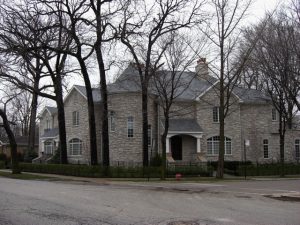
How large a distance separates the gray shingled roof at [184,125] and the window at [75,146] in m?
10.1

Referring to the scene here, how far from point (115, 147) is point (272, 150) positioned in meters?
16.9

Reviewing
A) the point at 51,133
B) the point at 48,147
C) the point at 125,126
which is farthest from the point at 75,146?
the point at 48,147

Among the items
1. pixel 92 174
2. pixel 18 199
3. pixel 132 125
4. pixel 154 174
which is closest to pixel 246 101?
pixel 132 125

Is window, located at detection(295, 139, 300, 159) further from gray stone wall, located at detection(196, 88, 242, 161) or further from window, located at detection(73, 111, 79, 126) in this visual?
window, located at detection(73, 111, 79, 126)

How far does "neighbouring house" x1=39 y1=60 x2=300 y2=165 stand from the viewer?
152 ft

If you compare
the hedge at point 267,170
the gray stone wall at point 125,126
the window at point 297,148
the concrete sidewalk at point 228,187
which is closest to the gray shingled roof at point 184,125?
the gray stone wall at point 125,126

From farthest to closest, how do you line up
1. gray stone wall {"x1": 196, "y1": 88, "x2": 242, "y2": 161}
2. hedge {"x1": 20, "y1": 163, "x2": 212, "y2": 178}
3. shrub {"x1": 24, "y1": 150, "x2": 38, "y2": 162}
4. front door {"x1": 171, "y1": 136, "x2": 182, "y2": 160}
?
shrub {"x1": 24, "y1": 150, "x2": 38, "y2": 162}, gray stone wall {"x1": 196, "y1": 88, "x2": 242, "y2": 161}, front door {"x1": 171, "y1": 136, "x2": 182, "y2": 160}, hedge {"x1": 20, "y1": 163, "x2": 212, "y2": 178}

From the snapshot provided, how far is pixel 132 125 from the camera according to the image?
1844 inches

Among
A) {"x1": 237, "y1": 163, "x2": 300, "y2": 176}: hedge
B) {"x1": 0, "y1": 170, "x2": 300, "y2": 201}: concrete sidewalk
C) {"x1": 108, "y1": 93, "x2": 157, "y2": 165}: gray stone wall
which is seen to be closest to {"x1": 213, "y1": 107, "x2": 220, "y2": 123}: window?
{"x1": 108, "y1": 93, "x2": 157, "y2": 165}: gray stone wall

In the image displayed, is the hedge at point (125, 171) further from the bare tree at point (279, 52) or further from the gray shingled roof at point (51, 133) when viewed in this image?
the gray shingled roof at point (51, 133)

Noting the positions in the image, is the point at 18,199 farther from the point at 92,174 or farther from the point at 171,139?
the point at 171,139

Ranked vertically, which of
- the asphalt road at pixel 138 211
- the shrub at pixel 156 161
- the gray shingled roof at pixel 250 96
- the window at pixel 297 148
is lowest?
the asphalt road at pixel 138 211

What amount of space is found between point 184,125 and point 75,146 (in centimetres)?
1211

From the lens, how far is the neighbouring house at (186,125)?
4641 centimetres
